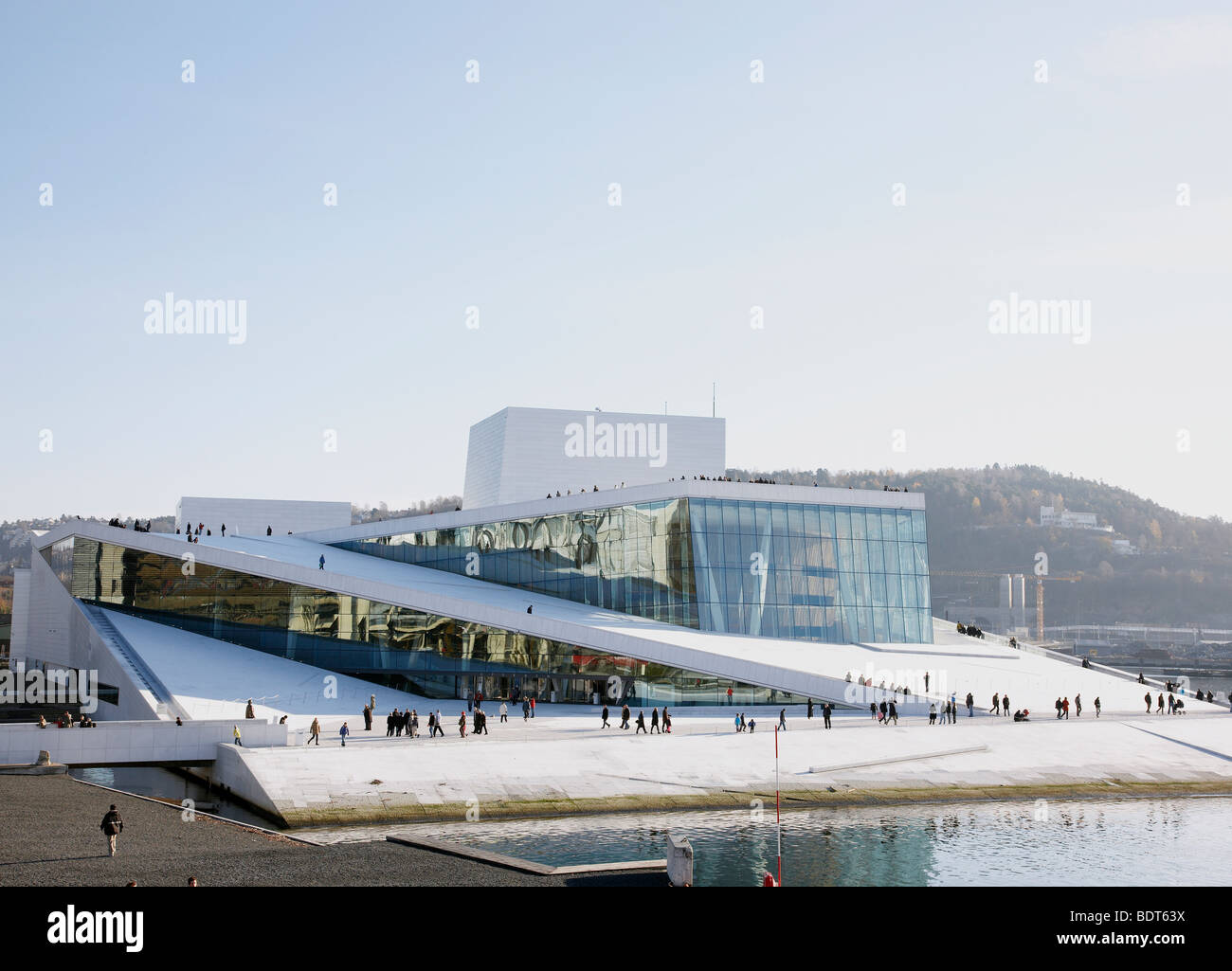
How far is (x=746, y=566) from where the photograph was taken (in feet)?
159

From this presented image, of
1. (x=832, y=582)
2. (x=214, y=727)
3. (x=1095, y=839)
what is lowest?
(x=1095, y=839)

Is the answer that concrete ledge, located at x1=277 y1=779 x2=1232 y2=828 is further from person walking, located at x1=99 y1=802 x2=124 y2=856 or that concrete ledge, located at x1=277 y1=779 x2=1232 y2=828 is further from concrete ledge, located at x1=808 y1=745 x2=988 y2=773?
person walking, located at x1=99 y1=802 x2=124 y2=856

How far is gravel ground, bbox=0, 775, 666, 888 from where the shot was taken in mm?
19625

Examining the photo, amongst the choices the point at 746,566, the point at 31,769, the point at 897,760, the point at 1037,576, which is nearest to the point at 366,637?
the point at 746,566

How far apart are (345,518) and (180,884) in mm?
60752

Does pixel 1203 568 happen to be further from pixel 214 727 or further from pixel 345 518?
pixel 214 727

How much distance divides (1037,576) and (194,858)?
15722 cm

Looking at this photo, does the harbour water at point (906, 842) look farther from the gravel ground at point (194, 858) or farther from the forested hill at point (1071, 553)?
the forested hill at point (1071, 553)

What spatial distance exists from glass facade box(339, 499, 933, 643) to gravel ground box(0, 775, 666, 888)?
84.4 feet

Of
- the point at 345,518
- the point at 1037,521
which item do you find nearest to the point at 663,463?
the point at 345,518

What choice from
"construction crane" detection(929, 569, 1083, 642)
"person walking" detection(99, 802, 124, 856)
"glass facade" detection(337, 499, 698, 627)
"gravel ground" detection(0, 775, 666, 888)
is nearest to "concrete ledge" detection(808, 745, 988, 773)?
"gravel ground" detection(0, 775, 666, 888)

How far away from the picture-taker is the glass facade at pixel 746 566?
158 feet

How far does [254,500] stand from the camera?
7594 centimetres

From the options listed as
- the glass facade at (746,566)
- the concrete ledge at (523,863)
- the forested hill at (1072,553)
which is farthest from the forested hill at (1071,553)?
the concrete ledge at (523,863)
